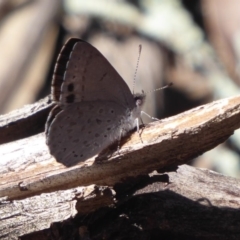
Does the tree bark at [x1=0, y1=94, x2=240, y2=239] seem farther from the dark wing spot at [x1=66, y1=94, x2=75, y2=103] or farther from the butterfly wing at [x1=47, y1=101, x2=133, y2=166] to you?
the dark wing spot at [x1=66, y1=94, x2=75, y2=103]

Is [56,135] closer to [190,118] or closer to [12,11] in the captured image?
[190,118]

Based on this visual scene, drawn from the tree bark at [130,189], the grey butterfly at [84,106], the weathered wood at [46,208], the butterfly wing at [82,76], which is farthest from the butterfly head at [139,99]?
the weathered wood at [46,208]

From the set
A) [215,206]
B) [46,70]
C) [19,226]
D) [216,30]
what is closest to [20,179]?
[19,226]

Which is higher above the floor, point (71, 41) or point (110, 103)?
point (71, 41)

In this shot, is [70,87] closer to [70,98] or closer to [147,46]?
[70,98]

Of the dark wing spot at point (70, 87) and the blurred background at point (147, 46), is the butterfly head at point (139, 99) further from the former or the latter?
the blurred background at point (147, 46)
